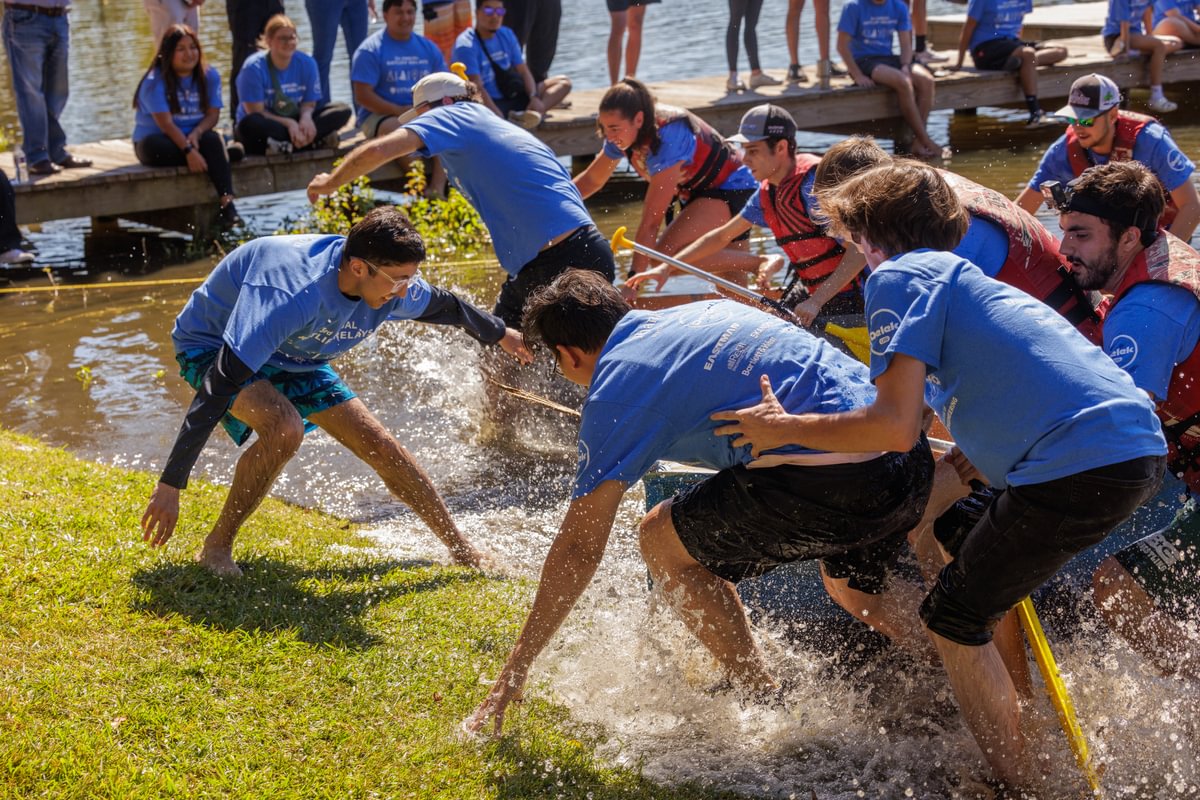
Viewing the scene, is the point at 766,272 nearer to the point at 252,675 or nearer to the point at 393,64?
the point at 252,675

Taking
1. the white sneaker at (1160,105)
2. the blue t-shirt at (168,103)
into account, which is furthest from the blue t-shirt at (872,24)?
the blue t-shirt at (168,103)

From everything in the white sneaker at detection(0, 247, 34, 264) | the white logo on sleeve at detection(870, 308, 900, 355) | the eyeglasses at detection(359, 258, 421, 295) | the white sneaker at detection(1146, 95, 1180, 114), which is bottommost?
the white sneaker at detection(0, 247, 34, 264)

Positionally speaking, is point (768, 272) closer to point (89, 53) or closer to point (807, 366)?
point (807, 366)

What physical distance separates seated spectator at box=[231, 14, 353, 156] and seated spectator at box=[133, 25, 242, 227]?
0.33 metres

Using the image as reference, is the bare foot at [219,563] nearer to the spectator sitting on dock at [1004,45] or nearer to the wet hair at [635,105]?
the wet hair at [635,105]

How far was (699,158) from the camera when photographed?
314 inches

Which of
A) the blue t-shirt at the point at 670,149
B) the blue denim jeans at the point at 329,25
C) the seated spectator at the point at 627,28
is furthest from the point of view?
the seated spectator at the point at 627,28

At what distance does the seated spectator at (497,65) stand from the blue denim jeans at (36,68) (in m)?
3.29

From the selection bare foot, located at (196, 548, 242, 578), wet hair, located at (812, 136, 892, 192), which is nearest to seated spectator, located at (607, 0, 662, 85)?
wet hair, located at (812, 136, 892, 192)

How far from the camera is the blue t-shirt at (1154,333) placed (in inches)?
143

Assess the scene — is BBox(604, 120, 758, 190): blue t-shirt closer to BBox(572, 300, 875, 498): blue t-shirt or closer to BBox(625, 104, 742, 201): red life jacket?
BBox(625, 104, 742, 201): red life jacket

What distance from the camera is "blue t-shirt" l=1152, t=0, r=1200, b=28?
15789 mm

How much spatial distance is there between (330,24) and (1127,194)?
9.64m

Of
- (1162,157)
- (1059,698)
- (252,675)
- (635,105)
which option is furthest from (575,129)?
(1059,698)
